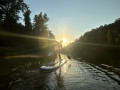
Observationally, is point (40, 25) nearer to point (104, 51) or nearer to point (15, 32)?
point (15, 32)

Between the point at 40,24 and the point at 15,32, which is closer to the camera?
the point at 15,32

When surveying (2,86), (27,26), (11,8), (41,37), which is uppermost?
(11,8)

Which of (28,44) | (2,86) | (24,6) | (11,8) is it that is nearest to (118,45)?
(28,44)

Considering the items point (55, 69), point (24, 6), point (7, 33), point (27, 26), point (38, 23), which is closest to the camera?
point (55, 69)

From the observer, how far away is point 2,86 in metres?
9.86

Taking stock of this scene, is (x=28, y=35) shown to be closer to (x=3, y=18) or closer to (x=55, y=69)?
(x=3, y=18)

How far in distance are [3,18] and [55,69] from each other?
4130 centimetres

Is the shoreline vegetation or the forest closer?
the shoreline vegetation

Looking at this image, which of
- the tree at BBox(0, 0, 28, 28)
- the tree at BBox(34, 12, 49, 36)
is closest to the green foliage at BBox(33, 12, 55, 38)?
the tree at BBox(34, 12, 49, 36)

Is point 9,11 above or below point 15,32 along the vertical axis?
above

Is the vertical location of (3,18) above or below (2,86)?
above

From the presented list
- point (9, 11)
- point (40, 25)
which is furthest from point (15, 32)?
point (40, 25)

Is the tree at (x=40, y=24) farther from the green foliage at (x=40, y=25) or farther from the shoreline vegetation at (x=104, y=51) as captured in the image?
the shoreline vegetation at (x=104, y=51)

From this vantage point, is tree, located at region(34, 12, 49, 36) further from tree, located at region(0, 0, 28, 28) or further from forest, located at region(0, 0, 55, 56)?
tree, located at region(0, 0, 28, 28)
